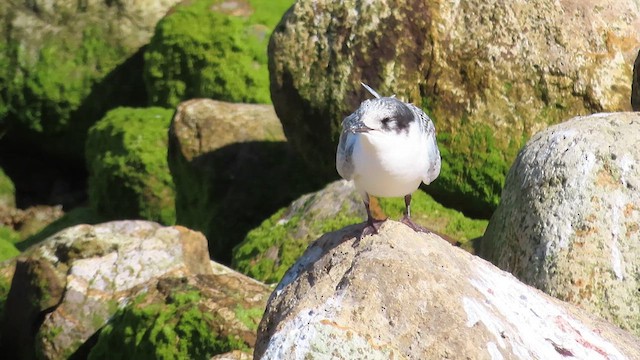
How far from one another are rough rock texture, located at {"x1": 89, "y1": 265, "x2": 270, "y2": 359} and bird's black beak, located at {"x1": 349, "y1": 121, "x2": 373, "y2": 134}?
6.54 feet

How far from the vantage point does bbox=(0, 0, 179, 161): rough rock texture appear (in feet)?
52.8

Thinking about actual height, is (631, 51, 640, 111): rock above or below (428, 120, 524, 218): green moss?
above

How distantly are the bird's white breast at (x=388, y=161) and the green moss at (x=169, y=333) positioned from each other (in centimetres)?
178

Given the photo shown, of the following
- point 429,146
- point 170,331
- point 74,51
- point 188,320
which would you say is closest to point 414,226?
point 429,146

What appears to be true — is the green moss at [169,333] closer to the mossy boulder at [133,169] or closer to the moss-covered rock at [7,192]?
the mossy boulder at [133,169]

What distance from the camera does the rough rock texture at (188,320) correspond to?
732cm

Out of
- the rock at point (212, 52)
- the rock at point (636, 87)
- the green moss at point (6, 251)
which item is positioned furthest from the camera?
the rock at point (212, 52)

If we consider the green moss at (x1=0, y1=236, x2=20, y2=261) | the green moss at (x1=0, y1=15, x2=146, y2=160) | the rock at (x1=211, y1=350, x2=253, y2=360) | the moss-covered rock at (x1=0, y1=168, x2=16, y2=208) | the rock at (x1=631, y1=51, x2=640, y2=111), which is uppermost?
the rock at (x1=631, y1=51, x2=640, y2=111)

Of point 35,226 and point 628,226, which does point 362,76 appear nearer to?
point 628,226

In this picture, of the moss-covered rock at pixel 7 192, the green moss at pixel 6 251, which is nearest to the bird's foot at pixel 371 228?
the green moss at pixel 6 251

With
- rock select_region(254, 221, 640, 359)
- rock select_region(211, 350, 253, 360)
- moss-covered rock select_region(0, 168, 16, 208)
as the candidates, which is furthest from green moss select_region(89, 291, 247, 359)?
moss-covered rock select_region(0, 168, 16, 208)

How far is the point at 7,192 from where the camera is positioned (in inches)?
634

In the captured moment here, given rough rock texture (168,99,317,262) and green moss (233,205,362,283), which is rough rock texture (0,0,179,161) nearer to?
rough rock texture (168,99,317,262)

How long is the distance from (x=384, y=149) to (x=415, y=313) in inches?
41.8
